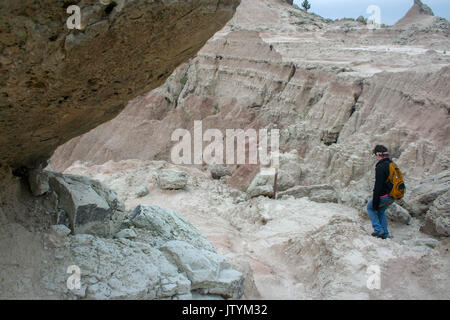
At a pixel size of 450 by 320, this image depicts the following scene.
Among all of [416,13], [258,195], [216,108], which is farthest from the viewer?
[416,13]

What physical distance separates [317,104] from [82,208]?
27.5 ft

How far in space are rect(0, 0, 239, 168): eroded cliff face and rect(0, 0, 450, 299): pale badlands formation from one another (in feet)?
0.45

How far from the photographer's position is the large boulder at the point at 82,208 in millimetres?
3395

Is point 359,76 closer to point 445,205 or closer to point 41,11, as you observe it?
point 445,205

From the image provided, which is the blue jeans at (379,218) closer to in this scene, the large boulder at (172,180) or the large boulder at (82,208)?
the large boulder at (82,208)

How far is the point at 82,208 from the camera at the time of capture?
11.4 ft

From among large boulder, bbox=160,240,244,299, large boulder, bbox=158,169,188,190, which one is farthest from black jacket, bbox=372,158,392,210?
large boulder, bbox=158,169,188,190

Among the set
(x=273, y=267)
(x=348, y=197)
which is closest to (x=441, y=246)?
(x=273, y=267)

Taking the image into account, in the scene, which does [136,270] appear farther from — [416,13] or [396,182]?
[416,13]

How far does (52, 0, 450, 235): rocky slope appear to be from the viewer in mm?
6988

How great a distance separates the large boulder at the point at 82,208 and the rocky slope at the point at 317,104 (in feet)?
13.1

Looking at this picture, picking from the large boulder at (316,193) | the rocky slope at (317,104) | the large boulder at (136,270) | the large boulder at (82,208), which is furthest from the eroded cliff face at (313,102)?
the large boulder at (82,208)

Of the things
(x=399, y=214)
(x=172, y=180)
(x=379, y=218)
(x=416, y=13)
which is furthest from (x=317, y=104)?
(x=416, y=13)

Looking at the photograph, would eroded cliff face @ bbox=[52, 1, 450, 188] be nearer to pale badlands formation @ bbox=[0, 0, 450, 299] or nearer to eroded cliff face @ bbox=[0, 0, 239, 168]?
pale badlands formation @ bbox=[0, 0, 450, 299]
